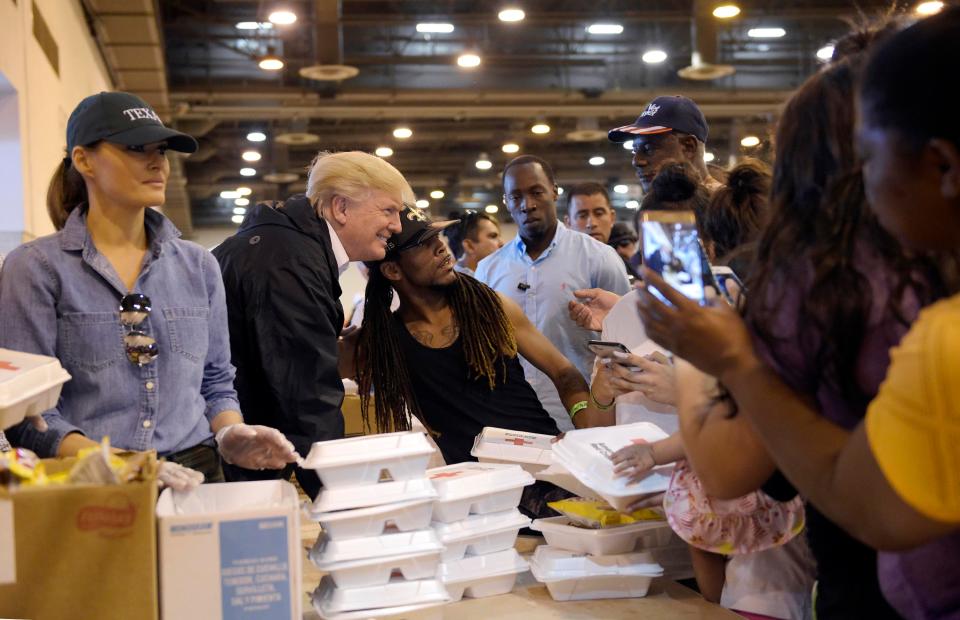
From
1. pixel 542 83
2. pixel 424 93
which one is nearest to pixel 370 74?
pixel 424 93

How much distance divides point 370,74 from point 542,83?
2.31m

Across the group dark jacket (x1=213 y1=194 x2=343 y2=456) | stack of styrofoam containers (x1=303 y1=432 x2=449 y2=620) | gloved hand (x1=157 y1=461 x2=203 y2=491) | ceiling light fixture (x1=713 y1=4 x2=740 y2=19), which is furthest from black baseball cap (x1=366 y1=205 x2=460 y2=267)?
ceiling light fixture (x1=713 y1=4 x2=740 y2=19)

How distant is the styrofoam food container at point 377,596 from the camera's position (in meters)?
2.13

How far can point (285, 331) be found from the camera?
2887 mm

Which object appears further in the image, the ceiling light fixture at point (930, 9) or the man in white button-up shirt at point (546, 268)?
the man in white button-up shirt at point (546, 268)

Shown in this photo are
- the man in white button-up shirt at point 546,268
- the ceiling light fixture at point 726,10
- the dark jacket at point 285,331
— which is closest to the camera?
the dark jacket at point 285,331

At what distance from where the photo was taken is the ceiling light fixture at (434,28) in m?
11.5

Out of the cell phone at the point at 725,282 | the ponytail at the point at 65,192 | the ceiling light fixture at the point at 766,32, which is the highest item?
the ceiling light fixture at the point at 766,32

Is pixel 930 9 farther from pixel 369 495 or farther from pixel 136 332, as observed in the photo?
pixel 136 332

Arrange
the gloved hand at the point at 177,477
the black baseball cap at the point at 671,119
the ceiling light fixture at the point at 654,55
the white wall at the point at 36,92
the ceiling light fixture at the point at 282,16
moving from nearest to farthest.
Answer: the gloved hand at the point at 177,477 → the black baseball cap at the point at 671,119 → the white wall at the point at 36,92 → the ceiling light fixture at the point at 282,16 → the ceiling light fixture at the point at 654,55

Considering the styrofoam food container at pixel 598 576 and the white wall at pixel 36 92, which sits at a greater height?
the white wall at pixel 36 92

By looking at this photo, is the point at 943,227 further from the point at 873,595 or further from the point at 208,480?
the point at 208,480

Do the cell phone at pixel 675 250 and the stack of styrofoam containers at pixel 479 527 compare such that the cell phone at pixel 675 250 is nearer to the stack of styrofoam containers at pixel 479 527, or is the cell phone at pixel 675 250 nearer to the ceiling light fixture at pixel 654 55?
the stack of styrofoam containers at pixel 479 527

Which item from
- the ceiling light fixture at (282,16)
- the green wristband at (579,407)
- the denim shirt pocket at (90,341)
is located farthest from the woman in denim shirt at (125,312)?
the ceiling light fixture at (282,16)
